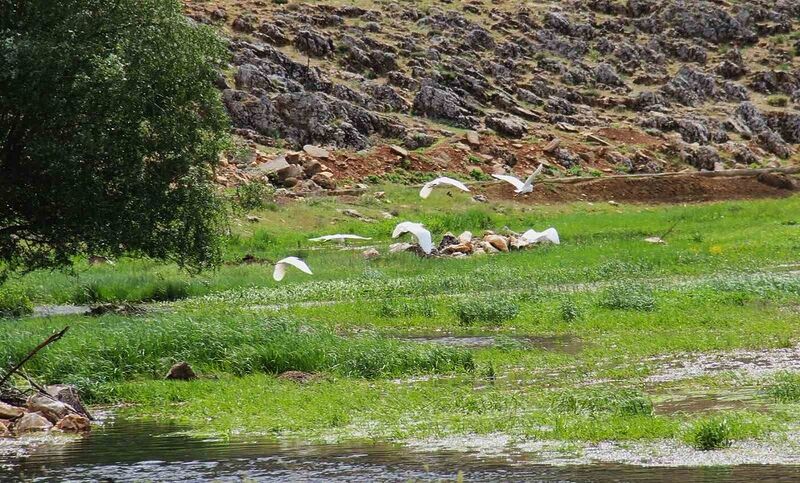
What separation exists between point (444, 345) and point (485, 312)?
17.1ft

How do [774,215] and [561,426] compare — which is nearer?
[561,426]

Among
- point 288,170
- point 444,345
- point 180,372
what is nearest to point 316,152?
point 288,170

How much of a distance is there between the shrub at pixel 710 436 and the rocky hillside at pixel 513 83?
46.0 metres

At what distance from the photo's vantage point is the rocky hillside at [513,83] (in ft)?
230

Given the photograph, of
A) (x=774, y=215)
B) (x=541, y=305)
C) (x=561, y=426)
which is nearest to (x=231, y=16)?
(x=774, y=215)

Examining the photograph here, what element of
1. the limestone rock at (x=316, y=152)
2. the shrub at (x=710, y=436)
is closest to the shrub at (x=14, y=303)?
the shrub at (x=710, y=436)

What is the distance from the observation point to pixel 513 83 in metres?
87.2

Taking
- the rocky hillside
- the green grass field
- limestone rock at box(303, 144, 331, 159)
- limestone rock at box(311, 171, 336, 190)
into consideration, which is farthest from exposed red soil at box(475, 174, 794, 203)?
the green grass field

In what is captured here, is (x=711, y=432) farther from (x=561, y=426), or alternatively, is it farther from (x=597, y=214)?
(x=597, y=214)

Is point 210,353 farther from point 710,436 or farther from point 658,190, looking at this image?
point 658,190

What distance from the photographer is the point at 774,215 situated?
178 ft

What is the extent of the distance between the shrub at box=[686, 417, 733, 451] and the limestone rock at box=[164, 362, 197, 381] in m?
9.13

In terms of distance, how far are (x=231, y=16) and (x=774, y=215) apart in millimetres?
42126

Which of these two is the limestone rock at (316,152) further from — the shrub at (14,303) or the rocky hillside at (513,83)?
the shrub at (14,303)
